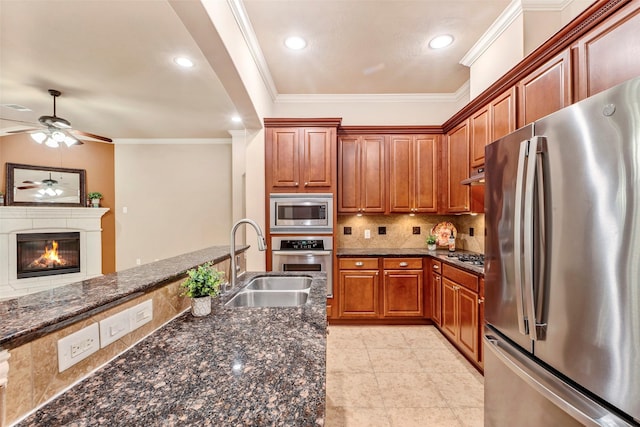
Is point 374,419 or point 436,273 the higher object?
point 436,273

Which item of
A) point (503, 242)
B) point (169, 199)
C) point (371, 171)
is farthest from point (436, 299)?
point (169, 199)

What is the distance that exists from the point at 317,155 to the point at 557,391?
2766 millimetres

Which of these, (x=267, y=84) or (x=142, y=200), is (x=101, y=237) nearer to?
(x=142, y=200)

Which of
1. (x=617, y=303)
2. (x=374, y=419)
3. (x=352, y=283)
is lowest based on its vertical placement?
(x=374, y=419)

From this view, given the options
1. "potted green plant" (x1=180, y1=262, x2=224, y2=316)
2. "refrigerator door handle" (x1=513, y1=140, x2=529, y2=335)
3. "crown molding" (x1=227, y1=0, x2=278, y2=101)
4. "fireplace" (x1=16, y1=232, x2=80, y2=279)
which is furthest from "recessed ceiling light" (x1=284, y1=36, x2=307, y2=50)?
"fireplace" (x1=16, y1=232, x2=80, y2=279)

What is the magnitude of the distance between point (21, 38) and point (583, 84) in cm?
423

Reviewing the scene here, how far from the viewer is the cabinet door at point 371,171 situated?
351cm

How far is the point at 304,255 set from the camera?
3.20 metres

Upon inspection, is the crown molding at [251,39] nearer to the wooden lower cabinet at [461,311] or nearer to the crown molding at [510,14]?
the crown molding at [510,14]

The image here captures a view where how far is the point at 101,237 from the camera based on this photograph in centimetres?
522

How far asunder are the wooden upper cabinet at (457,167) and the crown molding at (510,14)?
2.32 feet

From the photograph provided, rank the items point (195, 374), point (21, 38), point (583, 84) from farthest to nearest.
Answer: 1. point (21, 38)
2. point (583, 84)
3. point (195, 374)

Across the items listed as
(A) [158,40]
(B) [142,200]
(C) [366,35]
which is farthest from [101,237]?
(C) [366,35]

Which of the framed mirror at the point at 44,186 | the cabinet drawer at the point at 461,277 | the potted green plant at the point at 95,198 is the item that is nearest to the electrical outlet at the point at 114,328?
the cabinet drawer at the point at 461,277
